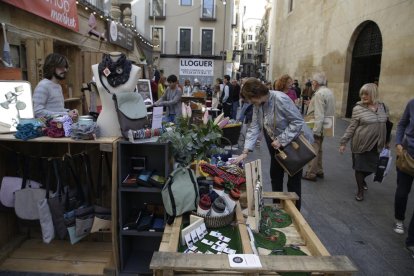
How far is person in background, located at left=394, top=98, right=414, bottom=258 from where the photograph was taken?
3.28 m

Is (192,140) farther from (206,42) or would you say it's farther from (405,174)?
(206,42)

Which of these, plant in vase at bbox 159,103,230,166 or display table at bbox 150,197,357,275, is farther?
plant in vase at bbox 159,103,230,166

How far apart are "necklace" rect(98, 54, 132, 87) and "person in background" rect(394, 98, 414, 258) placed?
8.94 ft

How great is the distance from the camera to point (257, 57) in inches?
3302

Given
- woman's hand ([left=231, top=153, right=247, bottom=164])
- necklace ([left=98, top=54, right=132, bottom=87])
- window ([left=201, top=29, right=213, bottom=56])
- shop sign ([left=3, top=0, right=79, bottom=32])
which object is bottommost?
woman's hand ([left=231, top=153, right=247, bottom=164])

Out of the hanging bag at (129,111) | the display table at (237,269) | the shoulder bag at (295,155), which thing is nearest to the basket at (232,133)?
the shoulder bag at (295,155)

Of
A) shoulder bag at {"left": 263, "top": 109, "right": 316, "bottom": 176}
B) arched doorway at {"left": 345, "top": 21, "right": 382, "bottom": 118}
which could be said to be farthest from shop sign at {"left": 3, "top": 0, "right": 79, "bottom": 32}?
arched doorway at {"left": 345, "top": 21, "right": 382, "bottom": 118}

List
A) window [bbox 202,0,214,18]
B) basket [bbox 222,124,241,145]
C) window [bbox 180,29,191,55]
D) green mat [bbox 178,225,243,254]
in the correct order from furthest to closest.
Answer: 1. window [bbox 180,29,191,55]
2. window [bbox 202,0,214,18]
3. basket [bbox 222,124,241,145]
4. green mat [bbox 178,225,243,254]

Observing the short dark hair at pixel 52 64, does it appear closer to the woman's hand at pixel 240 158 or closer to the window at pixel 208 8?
the woman's hand at pixel 240 158

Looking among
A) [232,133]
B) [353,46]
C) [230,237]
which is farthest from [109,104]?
[353,46]

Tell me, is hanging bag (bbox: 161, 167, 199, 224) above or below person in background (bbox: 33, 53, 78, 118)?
below

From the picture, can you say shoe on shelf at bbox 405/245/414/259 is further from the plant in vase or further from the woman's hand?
the plant in vase

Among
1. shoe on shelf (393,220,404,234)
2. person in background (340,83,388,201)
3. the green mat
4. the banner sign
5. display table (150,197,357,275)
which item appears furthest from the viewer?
the banner sign

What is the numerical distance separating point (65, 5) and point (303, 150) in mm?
5536
